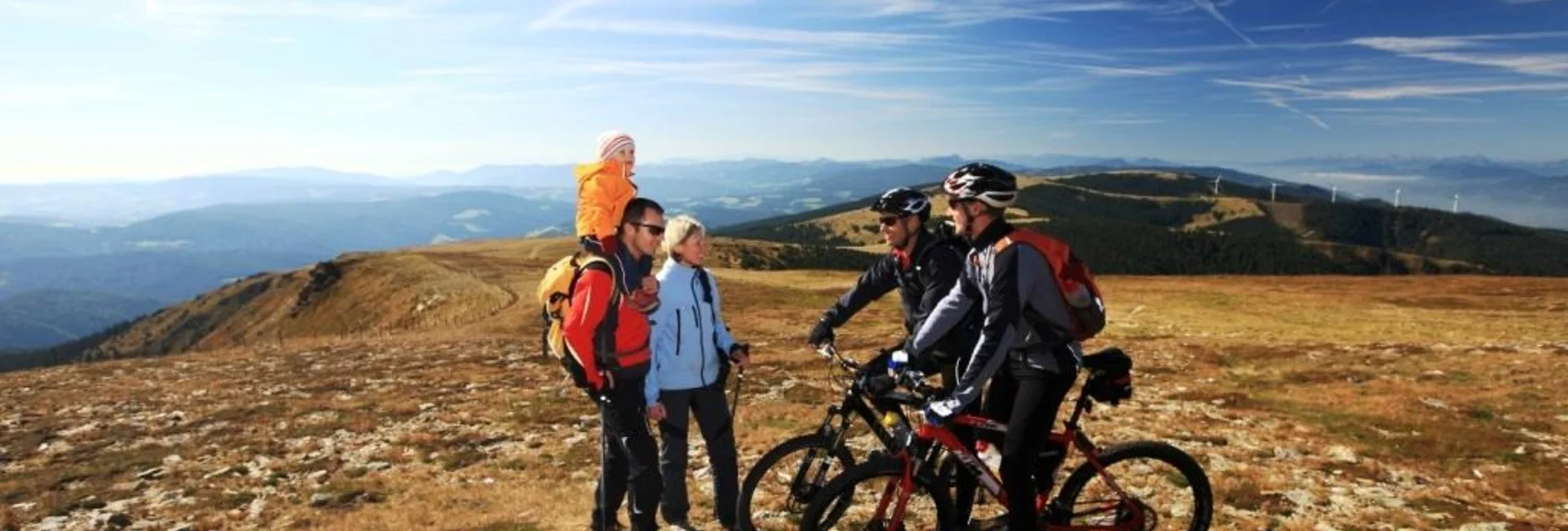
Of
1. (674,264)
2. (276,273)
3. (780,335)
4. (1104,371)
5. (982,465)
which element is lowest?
(276,273)

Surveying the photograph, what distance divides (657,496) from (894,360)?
3.31 m

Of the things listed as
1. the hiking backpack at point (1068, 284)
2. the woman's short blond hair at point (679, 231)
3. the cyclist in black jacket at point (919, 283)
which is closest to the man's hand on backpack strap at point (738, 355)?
the cyclist in black jacket at point (919, 283)

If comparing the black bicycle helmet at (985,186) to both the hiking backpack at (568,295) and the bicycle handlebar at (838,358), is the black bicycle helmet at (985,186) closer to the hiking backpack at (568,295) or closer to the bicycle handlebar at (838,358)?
the bicycle handlebar at (838,358)

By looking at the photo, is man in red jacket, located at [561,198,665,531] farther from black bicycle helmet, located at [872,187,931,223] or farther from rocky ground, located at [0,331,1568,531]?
black bicycle helmet, located at [872,187,931,223]

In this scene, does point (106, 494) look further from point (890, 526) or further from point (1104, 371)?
point (1104, 371)

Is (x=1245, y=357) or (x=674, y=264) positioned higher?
(x=674, y=264)

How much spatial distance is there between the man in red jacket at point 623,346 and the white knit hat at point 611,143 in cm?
101

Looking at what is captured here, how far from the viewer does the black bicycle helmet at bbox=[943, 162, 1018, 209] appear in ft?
23.7

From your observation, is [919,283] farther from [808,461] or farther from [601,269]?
[601,269]

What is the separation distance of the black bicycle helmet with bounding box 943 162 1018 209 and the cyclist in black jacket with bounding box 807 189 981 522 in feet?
3.07

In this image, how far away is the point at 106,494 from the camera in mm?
13438

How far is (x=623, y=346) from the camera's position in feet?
27.0

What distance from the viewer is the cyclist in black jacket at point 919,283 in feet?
27.3

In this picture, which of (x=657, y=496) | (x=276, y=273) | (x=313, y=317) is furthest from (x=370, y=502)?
(x=276, y=273)
